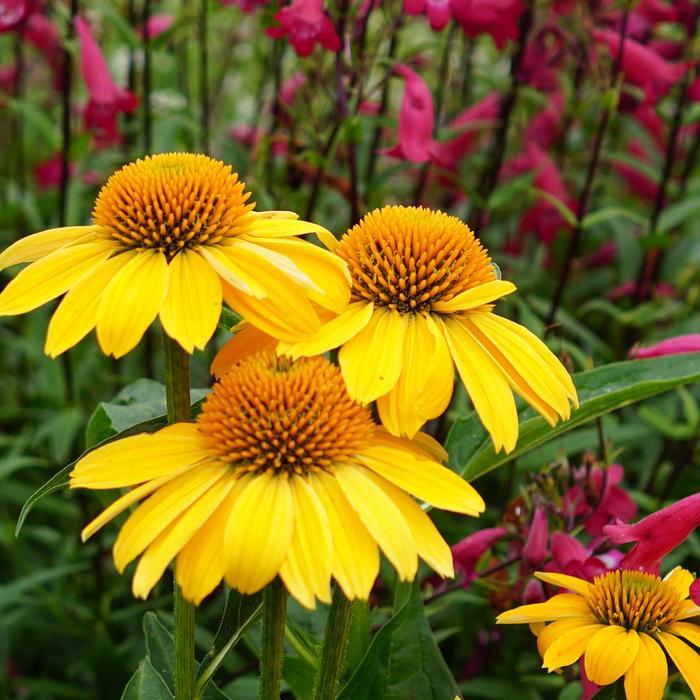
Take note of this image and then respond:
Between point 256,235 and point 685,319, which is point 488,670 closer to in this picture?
point 685,319

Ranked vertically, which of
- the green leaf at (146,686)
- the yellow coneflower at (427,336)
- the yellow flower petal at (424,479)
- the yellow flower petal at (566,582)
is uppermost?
the yellow coneflower at (427,336)

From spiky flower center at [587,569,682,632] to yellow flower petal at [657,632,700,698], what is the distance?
0.7 inches

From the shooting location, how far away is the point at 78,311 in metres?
0.74

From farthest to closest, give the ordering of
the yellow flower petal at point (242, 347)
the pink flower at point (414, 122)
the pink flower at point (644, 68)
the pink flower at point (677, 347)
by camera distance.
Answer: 1. the pink flower at point (644, 68)
2. the pink flower at point (414, 122)
3. the pink flower at point (677, 347)
4. the yellow flower petal at point (242, 347)

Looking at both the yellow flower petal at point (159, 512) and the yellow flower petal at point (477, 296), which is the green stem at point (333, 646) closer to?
the yellow flower petal at point (159, 512)

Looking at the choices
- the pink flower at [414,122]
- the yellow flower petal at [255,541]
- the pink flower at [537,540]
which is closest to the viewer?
the yellow flower petal at [255,541]

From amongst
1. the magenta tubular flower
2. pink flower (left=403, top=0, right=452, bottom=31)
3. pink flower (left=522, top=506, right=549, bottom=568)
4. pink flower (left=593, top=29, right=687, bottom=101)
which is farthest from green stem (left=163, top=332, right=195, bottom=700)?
pink flower (left=593, top=29, right=687, bottom=101)

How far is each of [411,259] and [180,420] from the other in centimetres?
25

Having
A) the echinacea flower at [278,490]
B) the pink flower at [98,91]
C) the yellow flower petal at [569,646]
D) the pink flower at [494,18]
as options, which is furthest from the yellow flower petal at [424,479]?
the pink flower at [98,91]

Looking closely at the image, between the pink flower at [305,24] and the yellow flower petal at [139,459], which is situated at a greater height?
the pink flower at [305,24]

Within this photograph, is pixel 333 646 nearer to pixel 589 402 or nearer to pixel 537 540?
pixel 589 402

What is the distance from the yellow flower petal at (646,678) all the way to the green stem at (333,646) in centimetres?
26

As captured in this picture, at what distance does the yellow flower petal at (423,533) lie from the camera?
2.24 ft

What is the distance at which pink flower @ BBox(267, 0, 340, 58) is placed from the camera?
1486 millimetres
